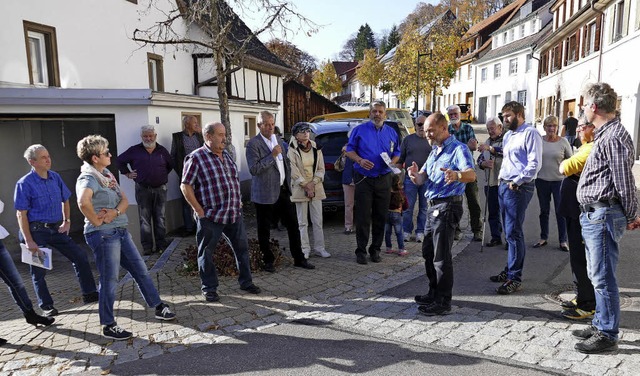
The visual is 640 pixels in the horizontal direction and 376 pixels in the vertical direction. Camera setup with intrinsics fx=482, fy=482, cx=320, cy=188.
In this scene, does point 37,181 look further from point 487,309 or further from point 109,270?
point 487,309

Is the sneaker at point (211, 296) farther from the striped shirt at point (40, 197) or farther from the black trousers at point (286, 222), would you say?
the striped shirt at point (40, 197)

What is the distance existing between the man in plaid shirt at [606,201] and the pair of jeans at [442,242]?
1131 mm

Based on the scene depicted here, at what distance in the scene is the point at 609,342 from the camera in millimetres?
3766

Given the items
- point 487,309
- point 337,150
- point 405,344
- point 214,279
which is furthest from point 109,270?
point 337,150

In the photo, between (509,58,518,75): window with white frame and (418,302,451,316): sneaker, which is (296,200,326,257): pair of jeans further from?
(509,58,518,75): window with white frame

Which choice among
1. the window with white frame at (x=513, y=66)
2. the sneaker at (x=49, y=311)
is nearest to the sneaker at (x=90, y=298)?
the sneaker at (x=49, y=311)

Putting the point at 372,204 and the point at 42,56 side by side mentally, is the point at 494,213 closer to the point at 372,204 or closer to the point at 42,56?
the point at 372,204

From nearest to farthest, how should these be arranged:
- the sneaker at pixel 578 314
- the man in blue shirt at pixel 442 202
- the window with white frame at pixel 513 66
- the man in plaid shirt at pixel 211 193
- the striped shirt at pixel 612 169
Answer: the striped shirt at pixel 612 169, the sneaker at pixel 578 314, the man in blue shirt at pixel 442 202, the man in plaid shirt at pixel 211 193, the window with white frame at pixel 513 66

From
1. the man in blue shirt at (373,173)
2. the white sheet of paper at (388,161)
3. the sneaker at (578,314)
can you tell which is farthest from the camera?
the man in blue shirt at (373,173)

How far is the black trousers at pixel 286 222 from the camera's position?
20.0ft

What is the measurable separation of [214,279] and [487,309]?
9.31ft

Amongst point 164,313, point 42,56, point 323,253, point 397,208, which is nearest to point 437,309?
point 397,208

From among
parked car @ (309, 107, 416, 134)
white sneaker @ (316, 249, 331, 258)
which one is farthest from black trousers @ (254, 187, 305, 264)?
parked car @ (309, 107, 416, 134)

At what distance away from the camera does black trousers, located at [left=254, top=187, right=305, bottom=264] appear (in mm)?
6090
